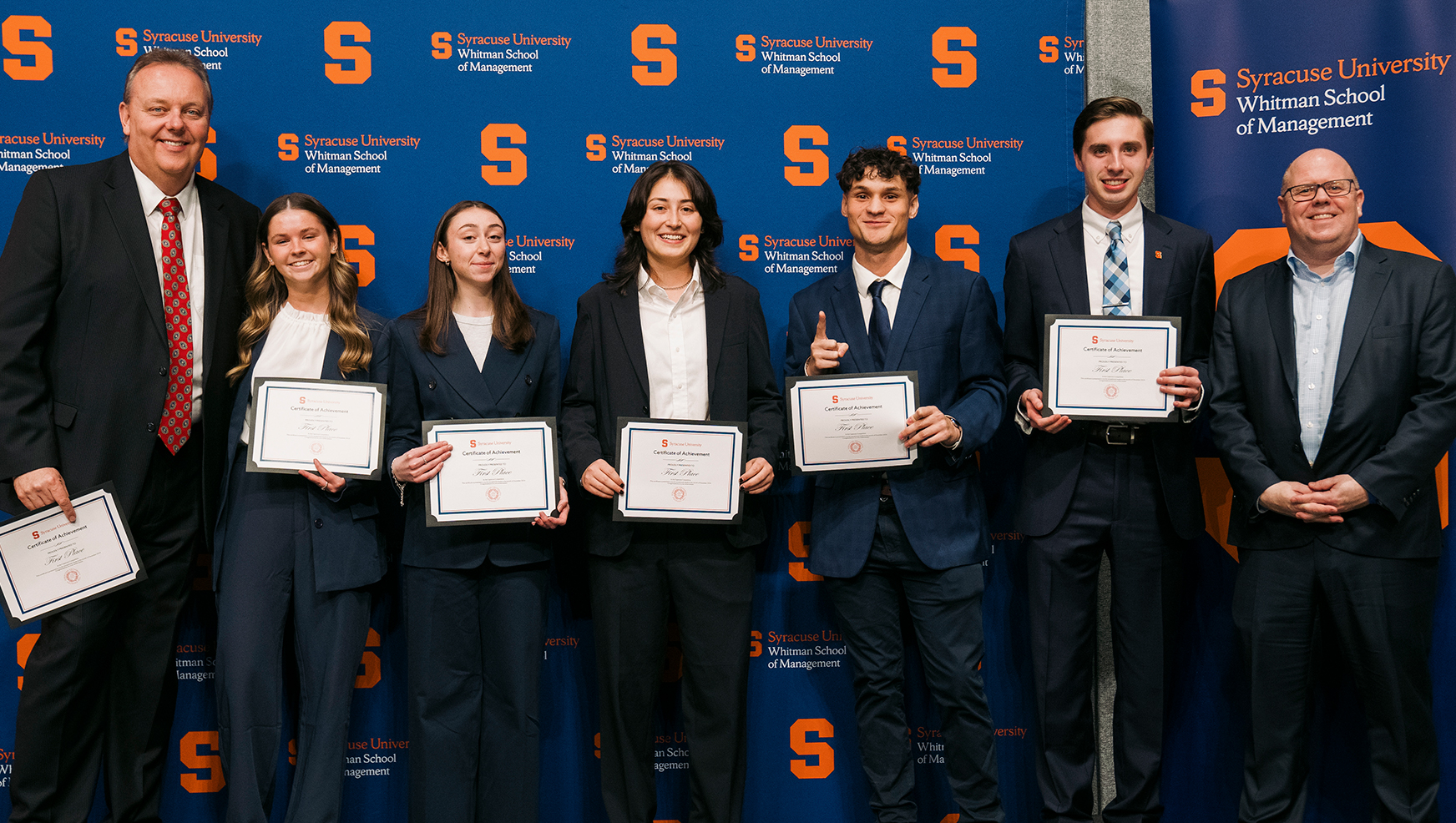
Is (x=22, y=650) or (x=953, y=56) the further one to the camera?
(x=953, y=56)

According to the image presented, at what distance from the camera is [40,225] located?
2975 mm

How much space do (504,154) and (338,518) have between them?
155 centimetres

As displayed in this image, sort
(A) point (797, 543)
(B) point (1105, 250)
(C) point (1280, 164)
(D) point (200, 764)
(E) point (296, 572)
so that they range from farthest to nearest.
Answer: (A) point (797, 543)
(D) point (200, 764)
(C) point (1280, 164)
(B) point (1105, 250)
(E) point (296, 572)

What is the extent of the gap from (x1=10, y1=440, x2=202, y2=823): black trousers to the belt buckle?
304 cm

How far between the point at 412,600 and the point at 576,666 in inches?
33.2

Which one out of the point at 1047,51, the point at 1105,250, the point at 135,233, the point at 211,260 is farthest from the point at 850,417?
the point at 135,233

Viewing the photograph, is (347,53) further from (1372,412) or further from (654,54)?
(1372,412)

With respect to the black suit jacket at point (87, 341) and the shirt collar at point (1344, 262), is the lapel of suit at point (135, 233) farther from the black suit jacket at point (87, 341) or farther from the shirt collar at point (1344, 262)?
the shirt collar at point (1344, 262)

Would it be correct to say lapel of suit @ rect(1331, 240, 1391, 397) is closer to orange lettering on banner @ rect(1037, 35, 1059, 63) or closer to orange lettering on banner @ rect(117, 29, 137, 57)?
orange lettering on banner @ rect(1037, 35, 1059, 63)

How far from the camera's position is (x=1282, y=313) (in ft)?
9.64

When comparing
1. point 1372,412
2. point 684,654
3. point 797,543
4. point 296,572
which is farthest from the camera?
point 797,543

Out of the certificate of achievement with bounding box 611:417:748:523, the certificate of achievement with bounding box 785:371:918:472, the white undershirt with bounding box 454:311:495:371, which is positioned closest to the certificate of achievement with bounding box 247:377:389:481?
the white undershirt with bounding box 454:311:495:371

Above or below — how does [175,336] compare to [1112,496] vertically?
above

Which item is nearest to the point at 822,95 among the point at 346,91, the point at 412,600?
the point at 346,91
